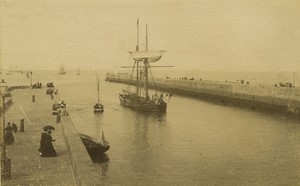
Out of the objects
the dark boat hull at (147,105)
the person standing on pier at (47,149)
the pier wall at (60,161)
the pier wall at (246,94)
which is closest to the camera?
the pier wall at (60,161)

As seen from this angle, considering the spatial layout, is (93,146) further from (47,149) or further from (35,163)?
(35,163)

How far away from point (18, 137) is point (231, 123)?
29025mm

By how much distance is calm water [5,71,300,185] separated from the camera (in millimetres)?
22328

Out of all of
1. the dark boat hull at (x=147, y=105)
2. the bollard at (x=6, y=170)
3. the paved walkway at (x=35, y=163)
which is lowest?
the dark boat hull at (x=147, y=105)

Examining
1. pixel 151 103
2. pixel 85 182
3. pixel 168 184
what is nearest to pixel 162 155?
pixel 168 184

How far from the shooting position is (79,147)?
56.7 feet

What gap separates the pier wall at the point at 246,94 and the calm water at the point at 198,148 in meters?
3.36

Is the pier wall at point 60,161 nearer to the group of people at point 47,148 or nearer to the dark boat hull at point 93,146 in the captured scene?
the group of people at point 47,148

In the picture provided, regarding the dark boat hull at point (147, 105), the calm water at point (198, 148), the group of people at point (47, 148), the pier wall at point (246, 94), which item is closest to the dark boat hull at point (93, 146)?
the calm water at point (198, 148)

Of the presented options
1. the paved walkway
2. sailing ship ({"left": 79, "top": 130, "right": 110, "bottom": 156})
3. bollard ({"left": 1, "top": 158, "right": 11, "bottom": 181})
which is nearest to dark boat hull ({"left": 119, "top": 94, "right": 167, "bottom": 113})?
sailing ship ({"left": 79, "top": 130, "right": 110, "bottom": 156})

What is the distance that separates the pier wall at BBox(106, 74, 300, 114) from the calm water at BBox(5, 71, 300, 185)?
3.36 metres

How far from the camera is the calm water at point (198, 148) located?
22328 mm

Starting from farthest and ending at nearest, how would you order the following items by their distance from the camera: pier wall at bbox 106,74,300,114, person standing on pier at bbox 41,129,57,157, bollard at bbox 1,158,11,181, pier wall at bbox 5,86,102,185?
pier wall at bbox 106,74,300,114 < person standing on pier at bbox 41,129,57,157 < bollard at bbox 1,158,11,181 < pier wall at bbox 5,86,102,185

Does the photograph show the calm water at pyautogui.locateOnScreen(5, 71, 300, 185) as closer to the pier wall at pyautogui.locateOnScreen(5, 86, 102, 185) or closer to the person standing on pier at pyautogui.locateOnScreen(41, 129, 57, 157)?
the pier wall at pyautogui.locateOnScreen(5, 86, 102, 185)
